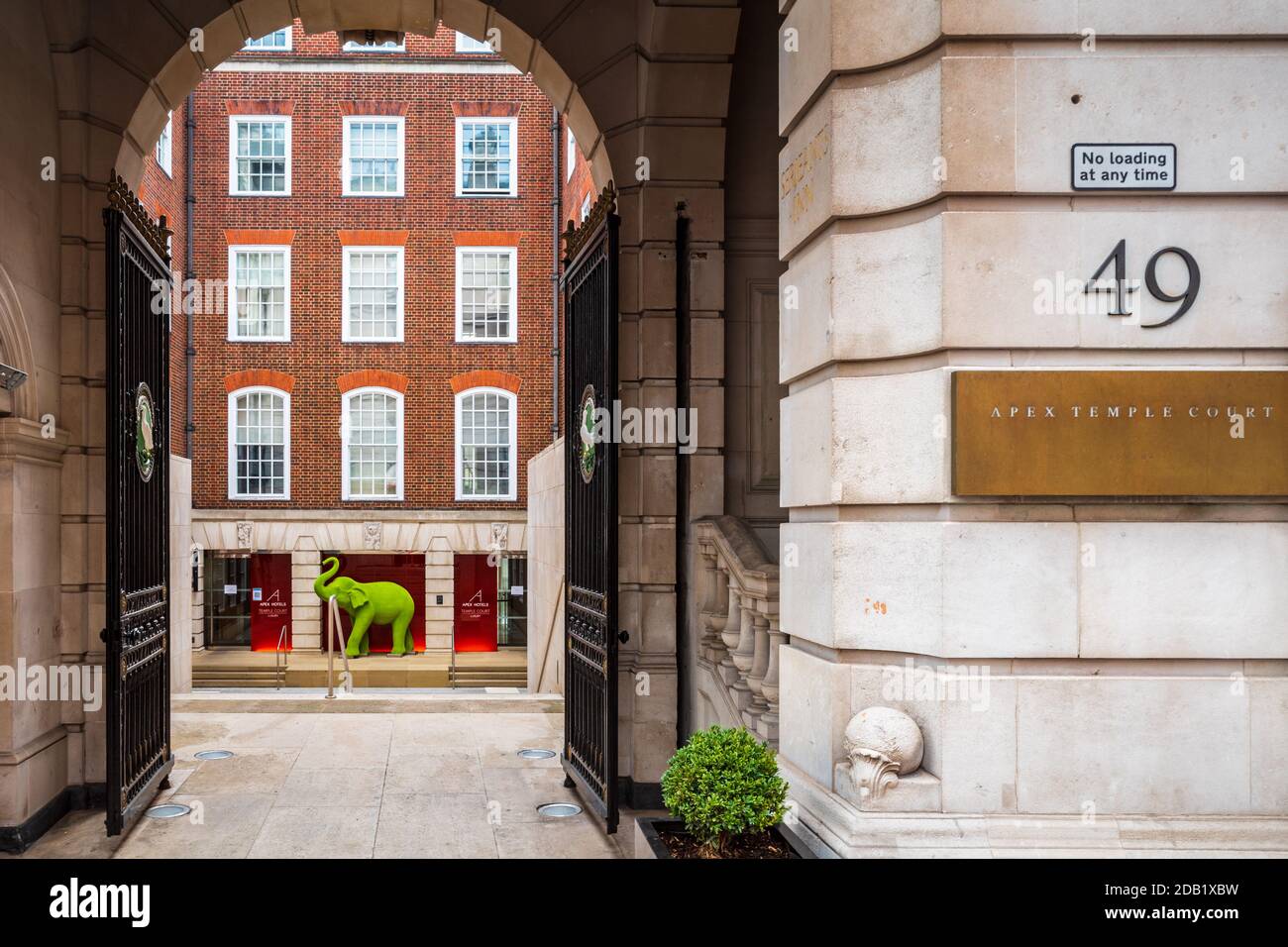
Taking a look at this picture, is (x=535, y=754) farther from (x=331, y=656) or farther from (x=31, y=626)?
(x=331, y=656)

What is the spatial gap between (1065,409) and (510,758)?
6.86 metres

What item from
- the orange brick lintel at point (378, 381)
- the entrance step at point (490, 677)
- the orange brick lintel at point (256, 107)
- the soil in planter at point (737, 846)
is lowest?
the entrance step at point (490, 677)

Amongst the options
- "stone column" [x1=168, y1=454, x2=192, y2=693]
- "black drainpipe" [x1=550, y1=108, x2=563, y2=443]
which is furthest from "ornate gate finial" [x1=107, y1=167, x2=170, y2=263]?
"black drainpipe" [x1=550, y1=108, x2=563, y2=443]

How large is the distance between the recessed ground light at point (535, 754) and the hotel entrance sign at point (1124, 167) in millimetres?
7202

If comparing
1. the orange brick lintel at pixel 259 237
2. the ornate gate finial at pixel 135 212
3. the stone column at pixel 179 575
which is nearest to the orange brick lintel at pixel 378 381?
the orange brick lintel at pixel 259 237

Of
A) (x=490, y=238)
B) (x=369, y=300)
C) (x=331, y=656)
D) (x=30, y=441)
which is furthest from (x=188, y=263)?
(x=30, y=441)

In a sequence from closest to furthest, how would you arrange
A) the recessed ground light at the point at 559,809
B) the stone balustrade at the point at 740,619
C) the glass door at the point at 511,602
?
the stone balustrade at the point at 740,619, the recessed ground light at the point at 559,809, the glass door at the point at 511,602

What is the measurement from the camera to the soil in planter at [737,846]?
468 centimetres

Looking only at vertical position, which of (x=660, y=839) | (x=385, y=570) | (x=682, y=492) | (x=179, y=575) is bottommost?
(x=385, y=570)

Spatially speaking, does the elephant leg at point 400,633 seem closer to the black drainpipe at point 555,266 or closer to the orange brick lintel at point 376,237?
the black drainpipe at point 555,266

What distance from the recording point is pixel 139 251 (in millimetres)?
8227

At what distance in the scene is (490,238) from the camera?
1120 inches

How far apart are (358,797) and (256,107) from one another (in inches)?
966
